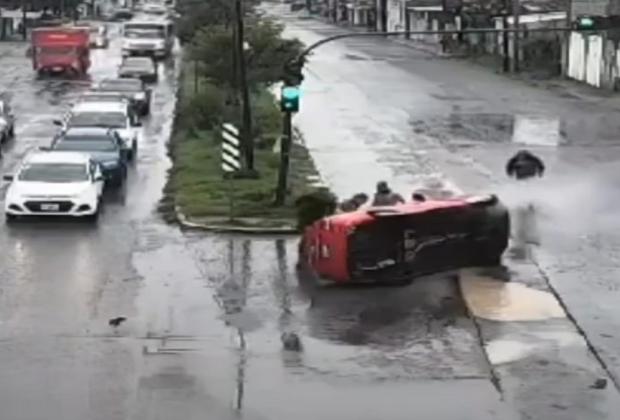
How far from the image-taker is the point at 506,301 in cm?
2288

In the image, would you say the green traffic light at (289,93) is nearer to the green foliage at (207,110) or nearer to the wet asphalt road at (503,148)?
the wet asphalt road at (503,148)

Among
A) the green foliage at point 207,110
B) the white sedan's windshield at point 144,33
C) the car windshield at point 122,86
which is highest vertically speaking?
the green foliage at point 207,110

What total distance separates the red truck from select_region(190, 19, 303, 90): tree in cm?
3020

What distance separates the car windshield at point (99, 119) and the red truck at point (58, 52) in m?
31.8

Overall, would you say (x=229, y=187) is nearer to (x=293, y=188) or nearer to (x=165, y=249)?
(x=293, y=188)

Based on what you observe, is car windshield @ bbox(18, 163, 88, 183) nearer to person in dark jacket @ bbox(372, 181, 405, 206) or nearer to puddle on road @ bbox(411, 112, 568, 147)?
person in dark jacket @ bbox(372, 181, 405, 206)

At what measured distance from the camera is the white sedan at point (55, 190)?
3056cm

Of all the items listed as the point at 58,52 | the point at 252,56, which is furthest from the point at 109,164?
the point at 58,52

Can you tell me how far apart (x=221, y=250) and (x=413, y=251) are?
4.84 m

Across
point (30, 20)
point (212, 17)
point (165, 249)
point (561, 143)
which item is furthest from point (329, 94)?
point (30, 20)

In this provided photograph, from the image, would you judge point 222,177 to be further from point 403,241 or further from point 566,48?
point 566,48

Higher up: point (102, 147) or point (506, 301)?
point (506, 301)

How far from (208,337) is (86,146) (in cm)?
1796

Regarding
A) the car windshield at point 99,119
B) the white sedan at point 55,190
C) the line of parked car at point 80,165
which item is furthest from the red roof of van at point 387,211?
the car windshield at point 99,119
